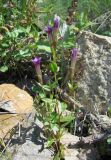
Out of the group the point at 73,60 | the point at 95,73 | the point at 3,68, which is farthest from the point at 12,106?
the point at 95,73

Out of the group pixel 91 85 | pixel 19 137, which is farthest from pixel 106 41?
pixel 19 137

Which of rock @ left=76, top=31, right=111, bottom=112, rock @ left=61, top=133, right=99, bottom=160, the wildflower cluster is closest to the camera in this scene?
the wildflower cluster

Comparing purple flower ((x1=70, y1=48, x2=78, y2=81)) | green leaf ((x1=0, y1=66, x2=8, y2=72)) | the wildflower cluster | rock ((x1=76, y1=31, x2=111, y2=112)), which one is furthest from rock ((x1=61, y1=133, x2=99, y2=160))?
green leaf ((x1=0, y1=66, x2=8, y2=72))

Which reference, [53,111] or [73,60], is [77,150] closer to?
[53,111]

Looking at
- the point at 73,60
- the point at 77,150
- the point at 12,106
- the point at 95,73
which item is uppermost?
the point at 73,60

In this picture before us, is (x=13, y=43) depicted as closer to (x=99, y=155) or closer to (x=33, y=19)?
(x=33, y=19)

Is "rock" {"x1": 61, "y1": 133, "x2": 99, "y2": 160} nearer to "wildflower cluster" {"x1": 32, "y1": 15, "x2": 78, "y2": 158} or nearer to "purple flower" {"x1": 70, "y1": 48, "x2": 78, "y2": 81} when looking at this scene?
"wildflower cluster" {"x1": 32, "y1": 15, "x2": 78, "y2": 158}
